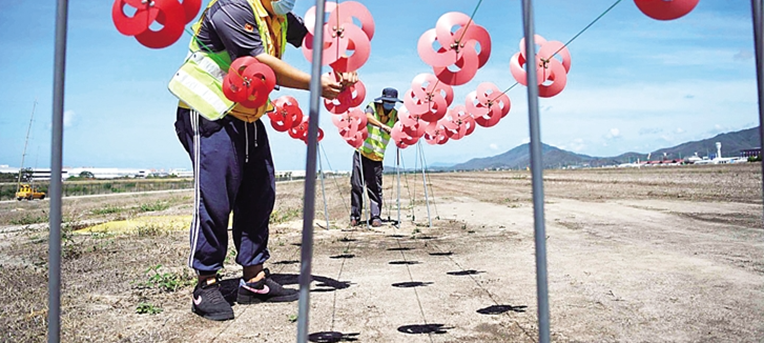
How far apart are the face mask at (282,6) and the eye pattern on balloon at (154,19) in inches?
30.7

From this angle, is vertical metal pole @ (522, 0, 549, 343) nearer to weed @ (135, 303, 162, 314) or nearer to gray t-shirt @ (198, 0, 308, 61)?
gray t-shirt @ (198, 0, 308, 61)

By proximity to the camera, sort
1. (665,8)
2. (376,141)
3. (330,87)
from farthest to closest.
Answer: (376,141) → (330,87) → (665,8)

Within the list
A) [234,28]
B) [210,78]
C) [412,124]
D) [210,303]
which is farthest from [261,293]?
[412,124]

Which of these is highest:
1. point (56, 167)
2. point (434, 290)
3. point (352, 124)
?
point (352, 124)

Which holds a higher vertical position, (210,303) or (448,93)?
(448,93)

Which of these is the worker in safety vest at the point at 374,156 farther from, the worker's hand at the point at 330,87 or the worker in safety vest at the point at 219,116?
the worker's hand at the point at 330,87

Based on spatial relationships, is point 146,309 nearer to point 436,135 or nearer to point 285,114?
point 285,114

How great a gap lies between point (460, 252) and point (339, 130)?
3.33 metres

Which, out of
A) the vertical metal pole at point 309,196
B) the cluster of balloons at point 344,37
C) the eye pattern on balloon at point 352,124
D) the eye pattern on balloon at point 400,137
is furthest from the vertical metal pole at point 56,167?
the eye pattern on balloon at point 400,137

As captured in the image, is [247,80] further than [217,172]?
No

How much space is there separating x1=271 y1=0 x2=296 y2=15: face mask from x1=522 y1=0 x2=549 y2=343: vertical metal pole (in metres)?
1.87

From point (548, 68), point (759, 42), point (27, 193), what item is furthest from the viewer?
point (27, 193)

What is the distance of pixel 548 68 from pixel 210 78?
201cm

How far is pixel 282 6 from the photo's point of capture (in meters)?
3.23
